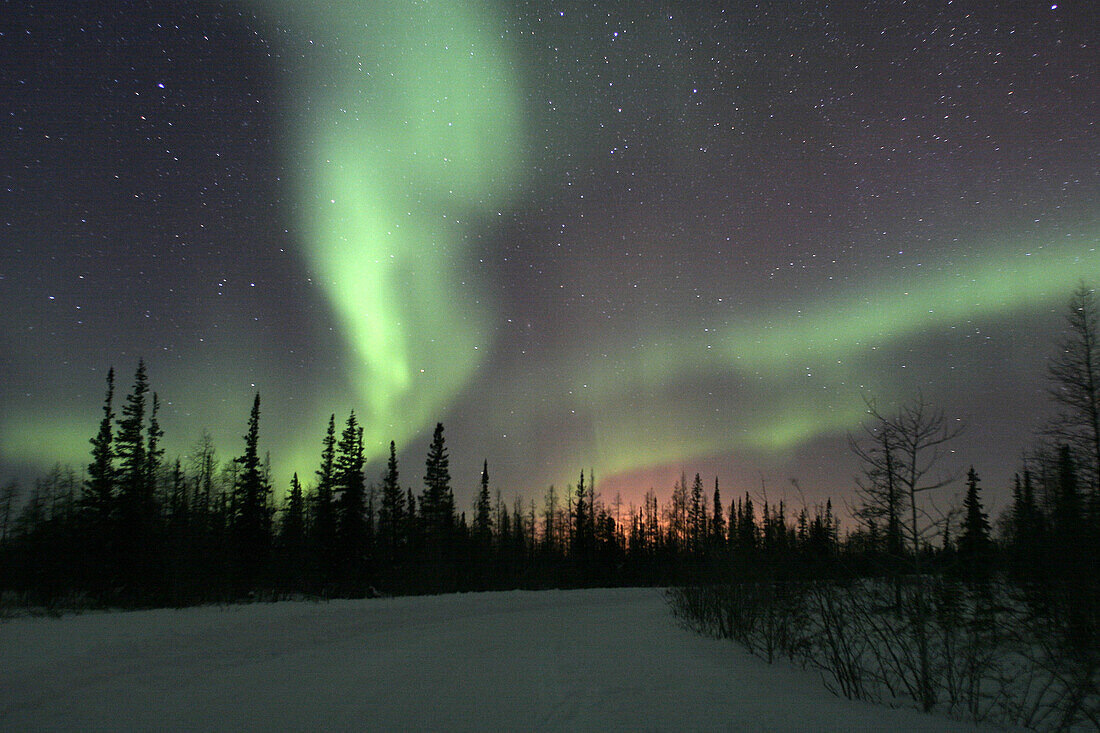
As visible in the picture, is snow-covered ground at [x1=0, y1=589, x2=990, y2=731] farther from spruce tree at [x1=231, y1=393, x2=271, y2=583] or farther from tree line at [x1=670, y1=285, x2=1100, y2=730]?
spruce tree at [x1=231, y1=393, x2=271, y2=583]

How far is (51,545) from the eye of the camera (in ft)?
120

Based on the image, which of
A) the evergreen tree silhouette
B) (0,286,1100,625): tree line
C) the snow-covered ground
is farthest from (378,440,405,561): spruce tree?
the snow-covered ground

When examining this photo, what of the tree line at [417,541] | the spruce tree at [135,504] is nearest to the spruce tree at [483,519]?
the tree line at [417,541]

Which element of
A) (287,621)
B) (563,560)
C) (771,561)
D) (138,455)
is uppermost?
(138,455)

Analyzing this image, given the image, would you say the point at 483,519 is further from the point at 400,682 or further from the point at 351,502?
the point at 400,682

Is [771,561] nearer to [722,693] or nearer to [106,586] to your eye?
[722,693]

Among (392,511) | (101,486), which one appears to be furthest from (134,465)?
(392,511)

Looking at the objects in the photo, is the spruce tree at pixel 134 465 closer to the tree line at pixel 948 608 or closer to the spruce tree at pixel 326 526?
the spruce tree at pixel 326 526

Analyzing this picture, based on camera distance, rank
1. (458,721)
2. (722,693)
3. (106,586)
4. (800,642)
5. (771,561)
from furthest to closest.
A: (106,586), (771,561), (800,642), (722,693), (458,721)

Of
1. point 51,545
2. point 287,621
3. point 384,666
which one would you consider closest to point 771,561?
point 384,666

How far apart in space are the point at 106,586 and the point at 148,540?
3.68 metres

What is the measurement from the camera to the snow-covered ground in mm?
7598

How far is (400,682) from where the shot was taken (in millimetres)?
10133

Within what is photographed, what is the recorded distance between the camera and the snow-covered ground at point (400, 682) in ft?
24.9
